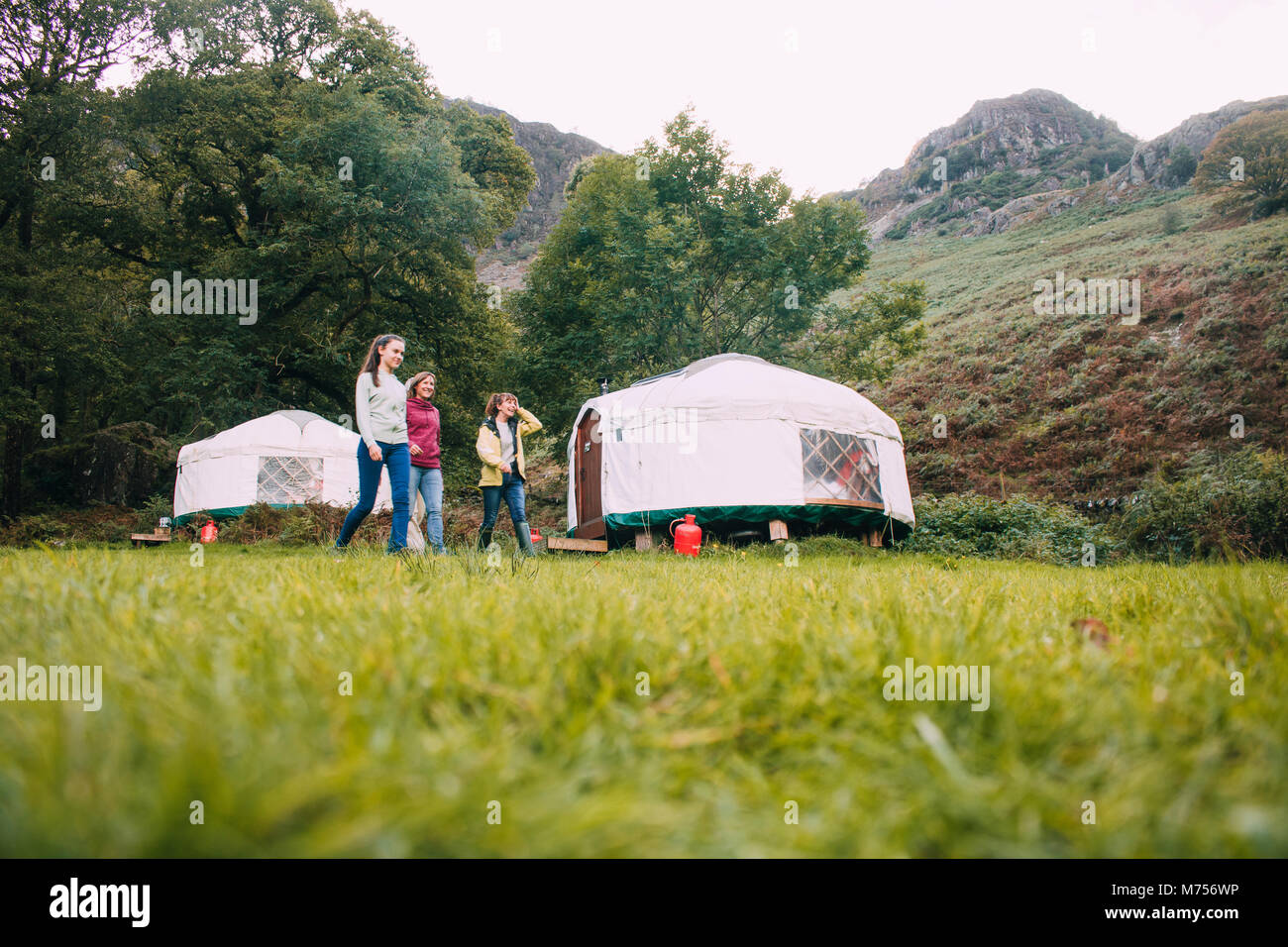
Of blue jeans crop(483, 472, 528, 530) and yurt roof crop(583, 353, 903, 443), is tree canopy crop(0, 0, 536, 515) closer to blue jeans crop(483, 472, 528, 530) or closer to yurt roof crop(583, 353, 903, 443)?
yurt roof crop(583, 353, 903, 443)

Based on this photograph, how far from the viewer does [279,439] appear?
17.6m

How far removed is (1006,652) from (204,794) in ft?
5.06

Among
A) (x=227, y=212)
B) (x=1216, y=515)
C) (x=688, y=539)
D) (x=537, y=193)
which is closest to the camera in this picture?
(x=688, y=539)

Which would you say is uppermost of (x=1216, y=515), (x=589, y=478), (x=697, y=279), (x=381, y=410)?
(x=697, y=279)

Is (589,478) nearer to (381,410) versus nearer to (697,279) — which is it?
(697,279)

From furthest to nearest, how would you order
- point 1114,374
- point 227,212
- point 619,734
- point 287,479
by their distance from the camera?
point 227,212, point 1114,374, point 287,479, point 619,734

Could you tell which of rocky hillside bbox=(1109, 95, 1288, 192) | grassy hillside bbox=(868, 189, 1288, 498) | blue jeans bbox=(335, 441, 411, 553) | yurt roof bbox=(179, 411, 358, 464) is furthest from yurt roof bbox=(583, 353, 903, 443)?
rocky hillside bbox=(1109, 95, 1288, 192)

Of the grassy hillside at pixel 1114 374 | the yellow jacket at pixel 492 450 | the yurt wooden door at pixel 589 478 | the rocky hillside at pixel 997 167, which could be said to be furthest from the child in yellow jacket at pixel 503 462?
the rocky hillside at pixel 997 167

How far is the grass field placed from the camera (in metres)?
0.79

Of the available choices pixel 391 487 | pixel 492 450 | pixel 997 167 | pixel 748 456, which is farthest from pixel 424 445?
pixel 997 167

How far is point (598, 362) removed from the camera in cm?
1705

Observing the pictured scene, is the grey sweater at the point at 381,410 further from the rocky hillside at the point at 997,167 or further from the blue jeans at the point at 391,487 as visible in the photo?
the rocky hillside at the point at 997,167

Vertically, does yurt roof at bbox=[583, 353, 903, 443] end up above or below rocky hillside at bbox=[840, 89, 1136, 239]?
below

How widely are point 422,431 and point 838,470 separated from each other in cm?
706
